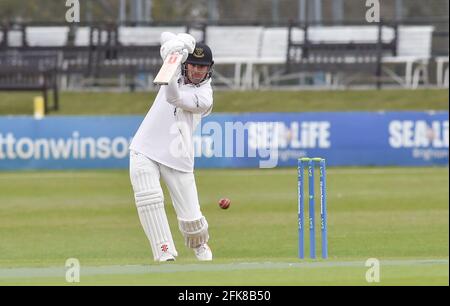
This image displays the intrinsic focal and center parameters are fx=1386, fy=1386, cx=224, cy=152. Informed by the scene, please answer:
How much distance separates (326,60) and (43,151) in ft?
25.0

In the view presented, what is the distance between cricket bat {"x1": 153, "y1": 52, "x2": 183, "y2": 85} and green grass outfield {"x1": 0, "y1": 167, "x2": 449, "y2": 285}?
1.55 m

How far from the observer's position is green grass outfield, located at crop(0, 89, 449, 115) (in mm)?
31859

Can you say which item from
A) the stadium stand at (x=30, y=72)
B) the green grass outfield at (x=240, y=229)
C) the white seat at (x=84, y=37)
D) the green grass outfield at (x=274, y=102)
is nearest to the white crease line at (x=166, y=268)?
the green grass outfield at (x=240, y=229)

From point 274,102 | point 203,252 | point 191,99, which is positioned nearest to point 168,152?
point 191,99

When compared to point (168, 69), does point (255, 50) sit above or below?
below

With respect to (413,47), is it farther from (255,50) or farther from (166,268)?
(166,268)

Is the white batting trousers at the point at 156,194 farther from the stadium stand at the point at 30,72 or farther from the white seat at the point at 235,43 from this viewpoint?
the white seat at the point at 235,43

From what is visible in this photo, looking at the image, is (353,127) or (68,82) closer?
(353,127)

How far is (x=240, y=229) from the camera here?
18500mm

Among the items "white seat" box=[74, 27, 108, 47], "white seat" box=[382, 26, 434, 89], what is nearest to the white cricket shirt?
"white seat" box=[382, 26, 434, 89]

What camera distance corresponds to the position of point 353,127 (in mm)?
28688

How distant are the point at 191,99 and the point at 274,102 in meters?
20.0

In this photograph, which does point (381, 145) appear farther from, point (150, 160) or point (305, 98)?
point (150, 160)
